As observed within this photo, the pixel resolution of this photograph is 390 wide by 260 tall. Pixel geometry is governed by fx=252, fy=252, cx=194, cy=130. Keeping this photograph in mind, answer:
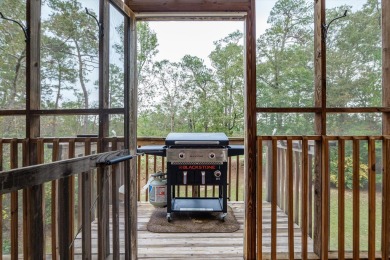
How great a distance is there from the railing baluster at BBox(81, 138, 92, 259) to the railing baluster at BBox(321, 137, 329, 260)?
183cm

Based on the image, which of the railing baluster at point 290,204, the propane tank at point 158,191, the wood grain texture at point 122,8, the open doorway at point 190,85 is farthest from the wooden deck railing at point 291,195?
the propane tank at point 158,191

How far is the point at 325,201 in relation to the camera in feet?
7.01

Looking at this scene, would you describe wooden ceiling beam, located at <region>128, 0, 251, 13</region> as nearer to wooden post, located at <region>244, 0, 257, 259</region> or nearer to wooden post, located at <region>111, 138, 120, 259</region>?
wooden post, located at <region>244, 0, 257, 259</region>

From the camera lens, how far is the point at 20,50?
1.03m

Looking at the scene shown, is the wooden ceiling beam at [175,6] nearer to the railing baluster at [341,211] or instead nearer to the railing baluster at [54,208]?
the railing baluster at [54,208]

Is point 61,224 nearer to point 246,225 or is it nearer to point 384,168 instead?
point 246,225

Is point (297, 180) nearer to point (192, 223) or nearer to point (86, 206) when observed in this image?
point (192, 223)

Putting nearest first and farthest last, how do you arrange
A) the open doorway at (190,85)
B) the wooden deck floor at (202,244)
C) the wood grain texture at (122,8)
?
the wood grain texture at (122,8), the wooden deck floor at (202,244), the open doorway at (190,85)

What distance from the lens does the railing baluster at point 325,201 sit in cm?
213

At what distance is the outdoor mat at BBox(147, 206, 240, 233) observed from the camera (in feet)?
9.45

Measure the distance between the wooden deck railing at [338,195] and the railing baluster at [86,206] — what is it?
134 centimetres

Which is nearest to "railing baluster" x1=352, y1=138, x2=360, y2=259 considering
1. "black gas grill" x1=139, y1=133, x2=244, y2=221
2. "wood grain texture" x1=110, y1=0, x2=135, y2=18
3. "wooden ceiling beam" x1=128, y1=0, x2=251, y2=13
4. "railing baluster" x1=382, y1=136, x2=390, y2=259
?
"railing baluster" x1=382, y1=136, x2=390, y2=259

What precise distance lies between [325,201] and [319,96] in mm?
899

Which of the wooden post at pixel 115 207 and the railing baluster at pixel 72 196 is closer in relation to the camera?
the railing baluster at pixel 72 196
